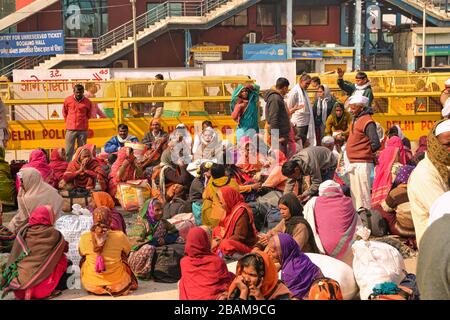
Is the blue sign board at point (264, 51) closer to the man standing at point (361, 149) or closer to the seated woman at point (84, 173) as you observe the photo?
the seated woman at point (84, 173)

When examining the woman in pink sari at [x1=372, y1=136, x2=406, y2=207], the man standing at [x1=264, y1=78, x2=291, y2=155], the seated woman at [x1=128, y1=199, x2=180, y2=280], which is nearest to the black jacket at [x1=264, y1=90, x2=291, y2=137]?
the man standing at [x1=264, y1=78, x2=291, y2=155]

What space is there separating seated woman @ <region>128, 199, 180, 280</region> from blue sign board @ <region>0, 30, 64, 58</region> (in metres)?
25.4

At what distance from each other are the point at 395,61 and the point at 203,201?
2953 cm

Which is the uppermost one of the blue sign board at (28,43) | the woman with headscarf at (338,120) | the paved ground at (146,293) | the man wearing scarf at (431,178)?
the blue sign board at (28,43)

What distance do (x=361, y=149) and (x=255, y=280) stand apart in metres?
3.87

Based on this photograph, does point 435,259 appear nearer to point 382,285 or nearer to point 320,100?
point 382,285

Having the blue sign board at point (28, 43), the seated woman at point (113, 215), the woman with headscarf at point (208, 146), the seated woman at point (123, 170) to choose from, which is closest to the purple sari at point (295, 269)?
the seated woman at point (113, 215)

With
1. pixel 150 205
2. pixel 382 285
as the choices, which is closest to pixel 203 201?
pixel 150 205

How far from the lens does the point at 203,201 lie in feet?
30.1

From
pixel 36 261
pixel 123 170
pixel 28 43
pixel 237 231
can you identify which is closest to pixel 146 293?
pixel 36 261

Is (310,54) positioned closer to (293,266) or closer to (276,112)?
(276,112)

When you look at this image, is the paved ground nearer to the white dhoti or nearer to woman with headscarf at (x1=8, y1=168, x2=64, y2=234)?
the white dhoti

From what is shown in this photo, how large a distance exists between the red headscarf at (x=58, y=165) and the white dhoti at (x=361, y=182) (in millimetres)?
4142

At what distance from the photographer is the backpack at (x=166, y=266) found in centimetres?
755
